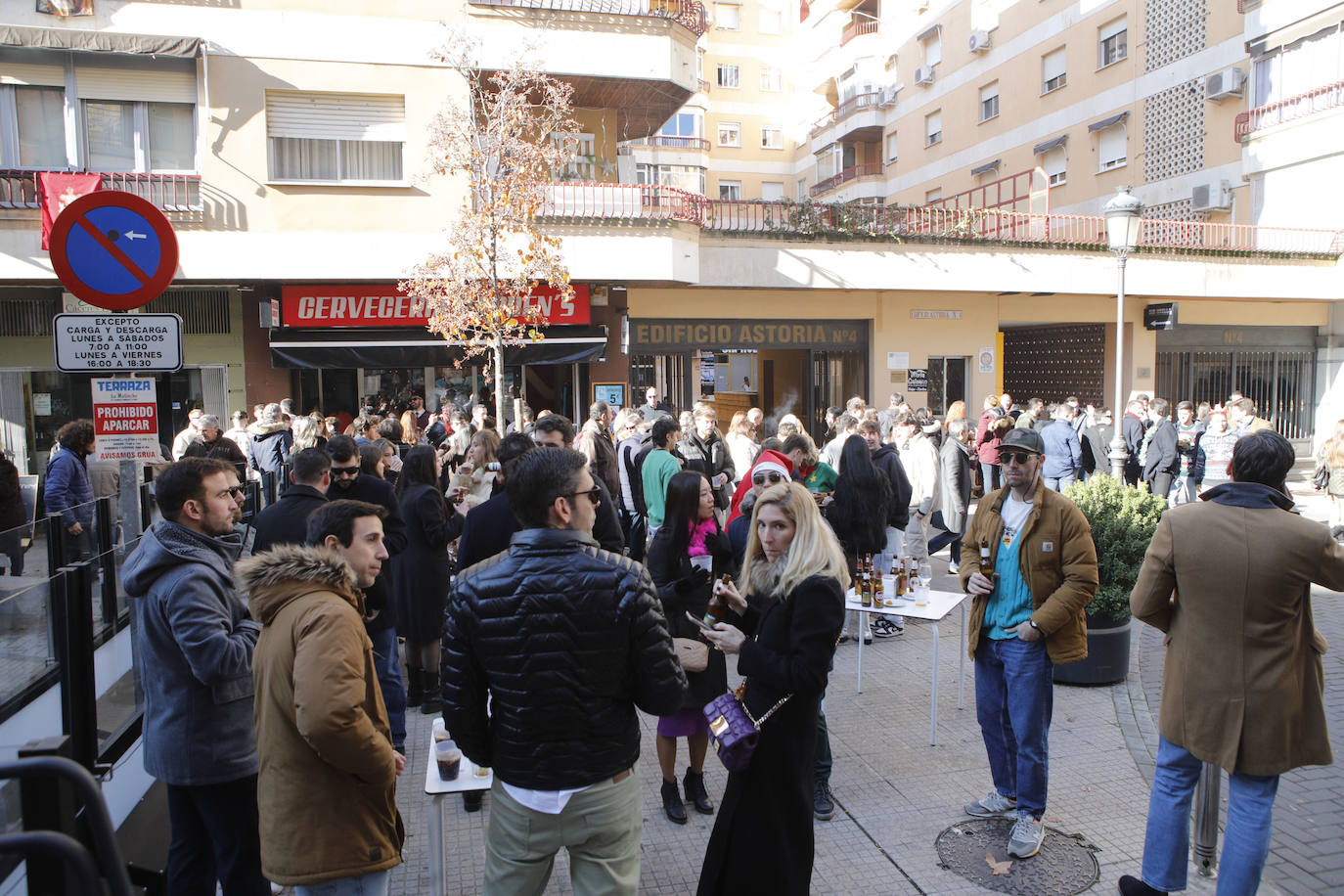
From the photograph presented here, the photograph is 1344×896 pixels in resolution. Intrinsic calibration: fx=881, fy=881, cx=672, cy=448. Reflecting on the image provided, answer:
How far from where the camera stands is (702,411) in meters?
Result: 9.44

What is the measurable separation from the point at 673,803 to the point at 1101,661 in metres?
3.54

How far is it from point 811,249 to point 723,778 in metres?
13.7

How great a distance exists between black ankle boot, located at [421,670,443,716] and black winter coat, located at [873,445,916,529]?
13.1ft

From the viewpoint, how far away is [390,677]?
5.03 meters

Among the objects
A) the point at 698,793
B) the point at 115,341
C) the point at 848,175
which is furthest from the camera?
the point at 848,175

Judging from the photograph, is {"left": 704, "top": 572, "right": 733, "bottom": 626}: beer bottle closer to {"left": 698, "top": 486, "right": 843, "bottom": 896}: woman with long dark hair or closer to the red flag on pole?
{"left": 698, "top": 486, "right": 843, "bottom": 896}: woman with long dark hair

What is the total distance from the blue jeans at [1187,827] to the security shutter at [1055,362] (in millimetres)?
19757

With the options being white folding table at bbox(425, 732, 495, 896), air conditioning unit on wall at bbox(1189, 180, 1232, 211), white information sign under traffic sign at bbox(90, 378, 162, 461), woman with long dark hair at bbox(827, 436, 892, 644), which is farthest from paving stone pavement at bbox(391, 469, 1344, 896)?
air conditioning unit on wall at bbox(1189, 180, 1232, 211)

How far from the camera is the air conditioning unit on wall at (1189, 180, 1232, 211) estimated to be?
2180 centimetres

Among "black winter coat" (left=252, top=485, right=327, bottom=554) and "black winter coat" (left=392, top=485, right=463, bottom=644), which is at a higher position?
"black winter coat" (left=252, top=485, right=327, bottom=554)

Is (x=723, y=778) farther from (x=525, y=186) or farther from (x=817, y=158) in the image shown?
(x=817, y=158)

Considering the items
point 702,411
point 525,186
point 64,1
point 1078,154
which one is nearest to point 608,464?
point 702,411

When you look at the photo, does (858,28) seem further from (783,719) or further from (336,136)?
(783,719)

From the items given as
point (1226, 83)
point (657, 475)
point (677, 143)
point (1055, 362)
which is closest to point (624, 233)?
point (657, 475)
